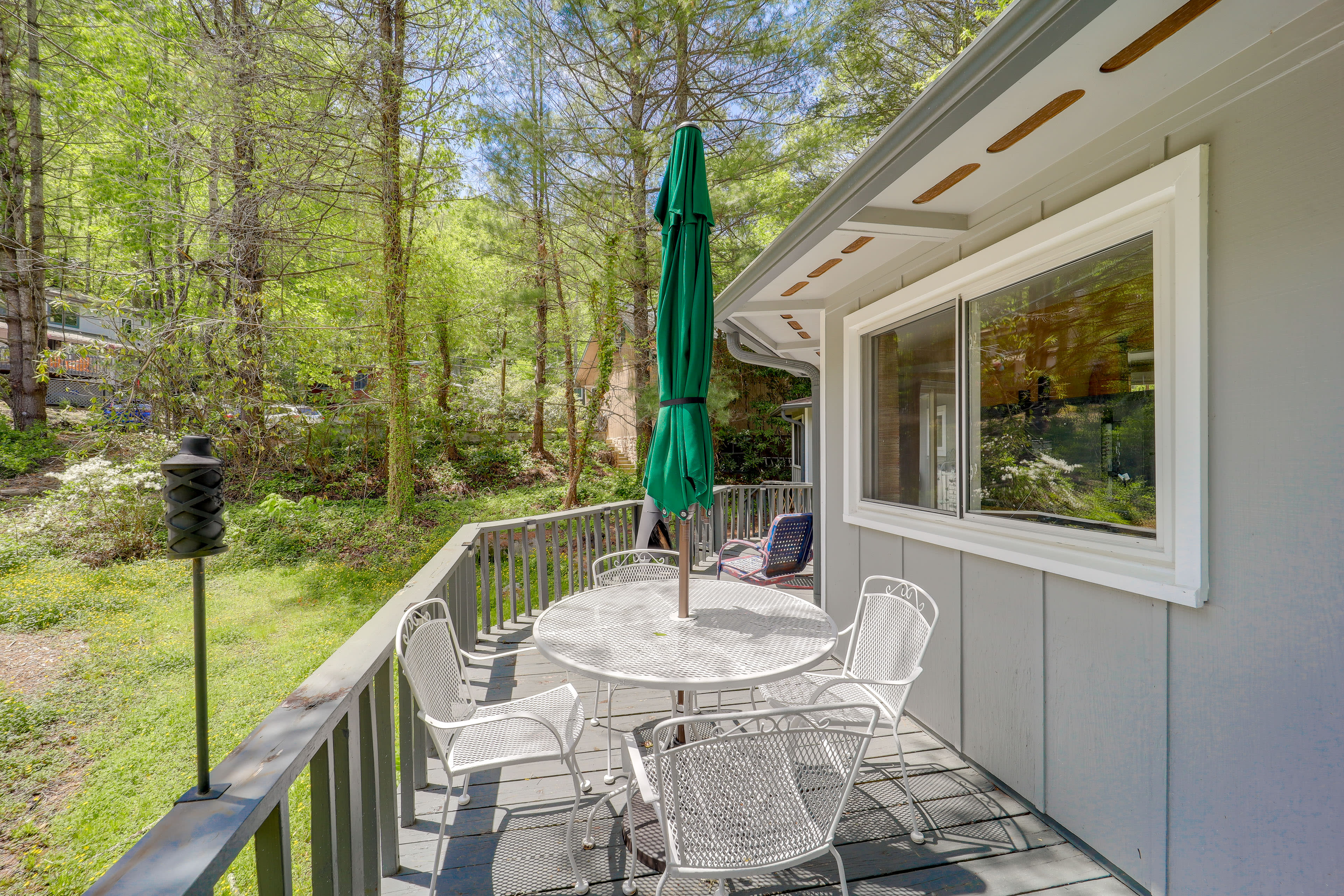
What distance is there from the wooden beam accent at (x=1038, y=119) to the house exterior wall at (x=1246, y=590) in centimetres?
31

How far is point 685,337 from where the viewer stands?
2.24 meters

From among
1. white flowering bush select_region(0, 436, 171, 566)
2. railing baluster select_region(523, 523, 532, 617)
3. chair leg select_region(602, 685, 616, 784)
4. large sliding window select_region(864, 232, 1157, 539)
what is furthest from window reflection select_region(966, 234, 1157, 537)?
white flowering bush select_region(0, 436, 171, 566)

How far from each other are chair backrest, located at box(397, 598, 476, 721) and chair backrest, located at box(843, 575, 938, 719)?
1.53 metres

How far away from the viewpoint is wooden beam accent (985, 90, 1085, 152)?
1.68 meters

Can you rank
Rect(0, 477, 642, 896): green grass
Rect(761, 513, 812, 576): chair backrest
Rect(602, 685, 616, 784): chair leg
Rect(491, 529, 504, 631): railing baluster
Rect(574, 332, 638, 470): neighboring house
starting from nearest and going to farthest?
Rect(602, 685, 616, 784): chair leg → Rect(0, 477, 642, 896): green grass → Rect(491, 529, 504, 631): railing baluster → Rect(761, 513, 812, 576): chair backrest → Rect(574, 332, 638, 470): neighboring house

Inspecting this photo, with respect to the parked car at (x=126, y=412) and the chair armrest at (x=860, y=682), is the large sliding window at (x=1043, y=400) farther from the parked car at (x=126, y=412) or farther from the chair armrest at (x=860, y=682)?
the parked car at (x=126, y=412)

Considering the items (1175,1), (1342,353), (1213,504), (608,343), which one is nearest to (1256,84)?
(1175,1)

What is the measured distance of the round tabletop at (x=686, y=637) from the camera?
179 centimetres

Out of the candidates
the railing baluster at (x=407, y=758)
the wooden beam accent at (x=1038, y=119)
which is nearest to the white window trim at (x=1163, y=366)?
the wooden beam accent at (x=1038, y=119)

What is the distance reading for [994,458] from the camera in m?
2.58

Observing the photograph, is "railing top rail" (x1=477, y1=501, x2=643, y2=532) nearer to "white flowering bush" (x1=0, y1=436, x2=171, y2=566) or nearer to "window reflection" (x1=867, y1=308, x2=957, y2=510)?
"window reflection" (x1=867, y1=308, x2=957, y2=510)

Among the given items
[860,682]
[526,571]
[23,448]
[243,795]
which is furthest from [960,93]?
[23,448]

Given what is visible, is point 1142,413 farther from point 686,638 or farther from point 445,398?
point 445,398

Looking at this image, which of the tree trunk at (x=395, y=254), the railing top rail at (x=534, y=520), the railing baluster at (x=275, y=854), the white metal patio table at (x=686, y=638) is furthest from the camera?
the tree trunk at (x=395, y=254)
